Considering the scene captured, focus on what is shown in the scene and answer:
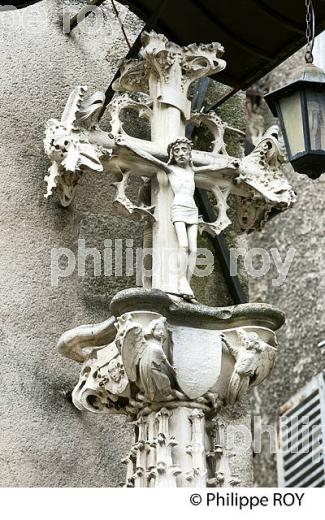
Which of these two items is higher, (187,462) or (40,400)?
(40,400)

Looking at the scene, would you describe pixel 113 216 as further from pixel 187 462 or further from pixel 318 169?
pixel 187 462

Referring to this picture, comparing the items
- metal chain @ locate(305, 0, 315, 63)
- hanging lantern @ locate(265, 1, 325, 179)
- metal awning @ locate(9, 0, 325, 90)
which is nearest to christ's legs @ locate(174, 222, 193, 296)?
hanging lantern @ locate(265, 1, 325, 179)

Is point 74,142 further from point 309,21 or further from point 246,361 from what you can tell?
point 309,21

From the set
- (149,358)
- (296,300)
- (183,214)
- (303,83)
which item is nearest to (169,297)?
(149,358)

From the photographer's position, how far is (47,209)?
19.1 ft

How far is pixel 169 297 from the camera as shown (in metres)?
5.05

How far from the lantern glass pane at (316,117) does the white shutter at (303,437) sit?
152 inches

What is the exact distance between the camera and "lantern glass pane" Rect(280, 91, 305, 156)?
5.35 meters

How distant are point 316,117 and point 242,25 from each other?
1029mm

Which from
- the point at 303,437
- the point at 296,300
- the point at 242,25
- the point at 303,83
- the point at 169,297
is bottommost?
the point at 169,297

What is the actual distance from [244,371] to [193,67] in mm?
1342

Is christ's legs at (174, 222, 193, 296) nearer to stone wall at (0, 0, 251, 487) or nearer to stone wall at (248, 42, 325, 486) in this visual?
stone wall at (0, 0, 251, 487)
